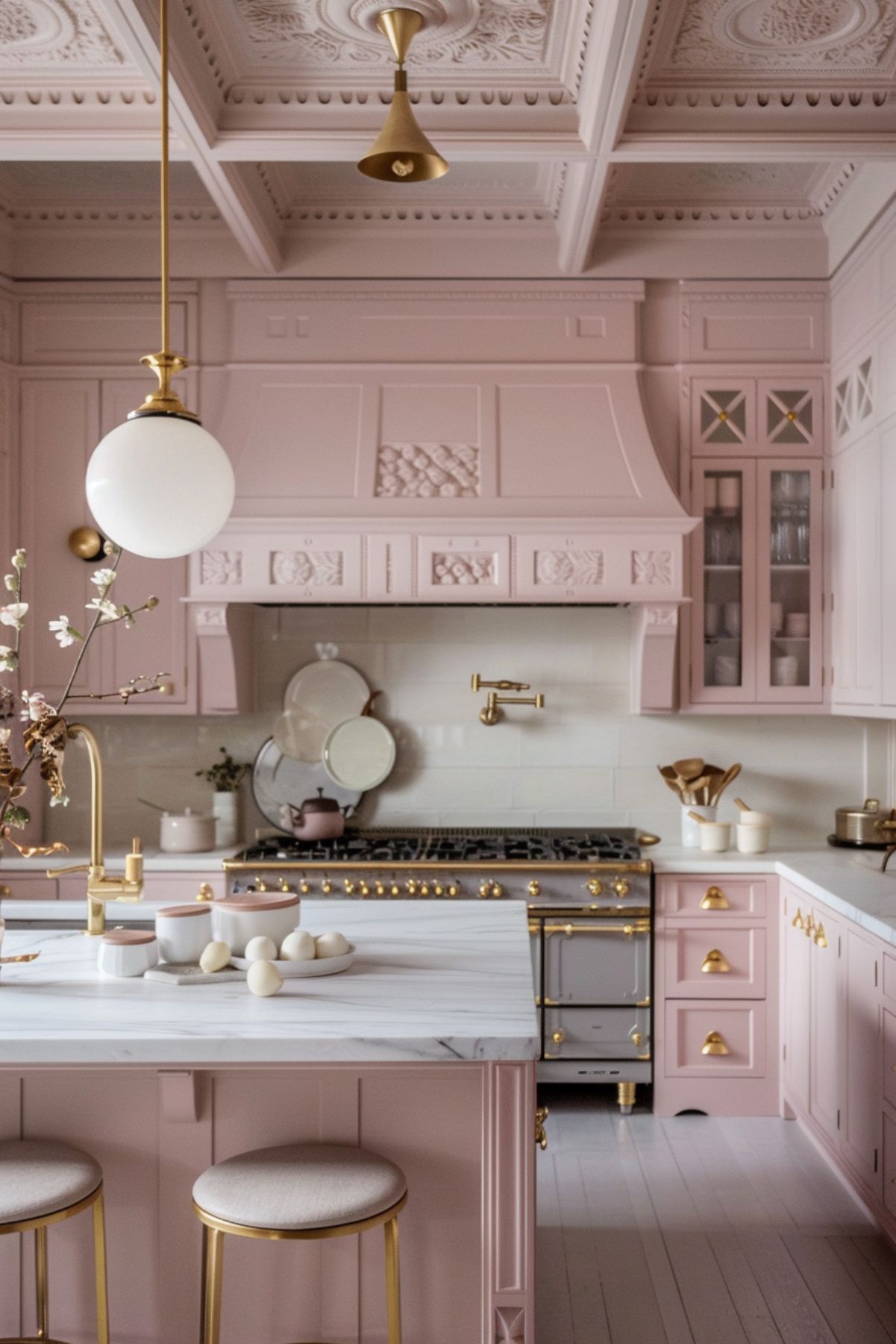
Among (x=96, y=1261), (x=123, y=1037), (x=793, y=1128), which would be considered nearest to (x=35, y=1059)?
(x=123, y=1037)

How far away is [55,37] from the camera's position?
9.83ft

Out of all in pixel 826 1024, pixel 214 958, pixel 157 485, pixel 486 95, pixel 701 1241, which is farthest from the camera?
pixel 826 1024

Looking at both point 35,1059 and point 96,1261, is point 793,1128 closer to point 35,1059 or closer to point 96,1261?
point 96,1261

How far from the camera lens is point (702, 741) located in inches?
185

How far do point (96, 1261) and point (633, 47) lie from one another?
2846mm

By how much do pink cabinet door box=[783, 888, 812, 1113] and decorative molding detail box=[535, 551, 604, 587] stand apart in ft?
4.22

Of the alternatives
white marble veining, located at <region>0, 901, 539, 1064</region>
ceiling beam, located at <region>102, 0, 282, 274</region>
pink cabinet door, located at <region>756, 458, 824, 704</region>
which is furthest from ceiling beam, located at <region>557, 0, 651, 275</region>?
white marble veining, located at <region>0, 901, 539, 1064</region>

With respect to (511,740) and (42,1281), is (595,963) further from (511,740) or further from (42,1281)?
(42,1281)

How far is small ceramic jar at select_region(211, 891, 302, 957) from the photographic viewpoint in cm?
235

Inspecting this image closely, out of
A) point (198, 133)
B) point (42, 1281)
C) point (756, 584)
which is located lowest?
point (42, 1281)

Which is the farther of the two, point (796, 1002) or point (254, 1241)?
point (796, 1002)

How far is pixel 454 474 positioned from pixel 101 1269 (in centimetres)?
294

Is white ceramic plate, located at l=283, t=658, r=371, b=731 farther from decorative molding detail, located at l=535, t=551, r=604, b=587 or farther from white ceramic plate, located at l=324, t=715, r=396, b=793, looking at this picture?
decorative molding detail, located at l=535, t=551, r=604, b=587

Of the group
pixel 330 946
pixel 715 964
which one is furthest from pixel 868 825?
pixel 330 946
